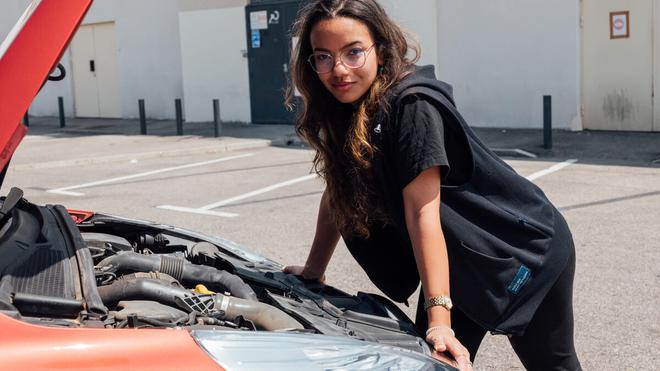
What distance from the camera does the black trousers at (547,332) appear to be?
2711 mm

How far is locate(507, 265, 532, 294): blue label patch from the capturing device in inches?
100

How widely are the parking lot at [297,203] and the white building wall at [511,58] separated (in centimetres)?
300

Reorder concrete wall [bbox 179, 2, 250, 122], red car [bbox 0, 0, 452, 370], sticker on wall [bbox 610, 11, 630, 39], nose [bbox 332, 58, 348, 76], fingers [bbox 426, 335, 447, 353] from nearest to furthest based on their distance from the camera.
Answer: red car [bbox 0, 0, 452, 370]
fingers [bbox 426, 335, 447, 353]
nose [bbox 332, 58, 348, 76]
sticker on wall [bbox 610, 11, 630, 39]
concrete wall [bbox 179, 2, 250, 122]

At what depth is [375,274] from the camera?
9.26 feet

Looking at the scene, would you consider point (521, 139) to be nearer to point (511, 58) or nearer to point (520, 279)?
point (511, 58)

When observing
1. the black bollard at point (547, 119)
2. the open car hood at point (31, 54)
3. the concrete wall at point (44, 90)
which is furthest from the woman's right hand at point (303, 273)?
the concrete wall at point (44, 90)

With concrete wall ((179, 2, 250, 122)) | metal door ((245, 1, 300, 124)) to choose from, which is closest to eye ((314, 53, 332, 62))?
metal door ((245, 1, 300, 124))

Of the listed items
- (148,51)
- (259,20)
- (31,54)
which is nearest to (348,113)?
(31,54)

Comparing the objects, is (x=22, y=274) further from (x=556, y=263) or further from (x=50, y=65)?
(x=556, y=263)

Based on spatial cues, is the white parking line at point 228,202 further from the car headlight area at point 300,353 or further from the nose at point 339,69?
the car headlight area at point 300,353

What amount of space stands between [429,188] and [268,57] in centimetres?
1575

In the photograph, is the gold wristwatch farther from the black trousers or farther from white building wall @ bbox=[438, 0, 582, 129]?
white building wall @ bbox=[438, 0, 582, 129]

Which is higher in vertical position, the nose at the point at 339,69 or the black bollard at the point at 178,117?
the nose at the point at 339,69

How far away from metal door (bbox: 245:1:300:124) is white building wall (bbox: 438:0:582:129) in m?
3.56
